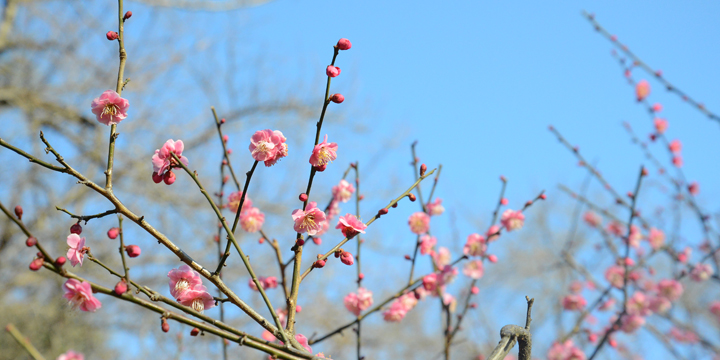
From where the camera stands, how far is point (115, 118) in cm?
133

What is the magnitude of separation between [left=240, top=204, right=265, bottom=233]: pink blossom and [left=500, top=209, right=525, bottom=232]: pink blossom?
124 centimetres

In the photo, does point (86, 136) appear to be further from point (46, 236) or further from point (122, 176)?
point (46, 236)

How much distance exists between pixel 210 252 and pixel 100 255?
1338mm

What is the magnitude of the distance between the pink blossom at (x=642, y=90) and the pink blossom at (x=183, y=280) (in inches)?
168

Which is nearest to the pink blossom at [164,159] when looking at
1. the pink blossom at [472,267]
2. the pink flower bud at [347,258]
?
the pink flower bud at [347,258]

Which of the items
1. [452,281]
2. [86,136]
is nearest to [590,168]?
[452,281]

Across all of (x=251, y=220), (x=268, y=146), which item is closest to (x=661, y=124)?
(x=251, y=220)

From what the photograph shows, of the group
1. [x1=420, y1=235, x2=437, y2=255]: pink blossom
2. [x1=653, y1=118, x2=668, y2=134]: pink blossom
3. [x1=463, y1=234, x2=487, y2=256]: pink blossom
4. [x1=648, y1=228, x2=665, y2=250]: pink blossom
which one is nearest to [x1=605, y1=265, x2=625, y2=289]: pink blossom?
[x1=648, y1=228, x2=665, y2=250]: pink blossom

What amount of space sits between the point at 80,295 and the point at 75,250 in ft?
0.49

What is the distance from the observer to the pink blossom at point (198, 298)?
121cm

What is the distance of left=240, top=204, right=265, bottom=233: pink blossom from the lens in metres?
2.02

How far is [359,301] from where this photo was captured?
7.35ft

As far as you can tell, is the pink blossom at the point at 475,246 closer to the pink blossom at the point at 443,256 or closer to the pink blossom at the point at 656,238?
the pink blossom at the point at 443,256

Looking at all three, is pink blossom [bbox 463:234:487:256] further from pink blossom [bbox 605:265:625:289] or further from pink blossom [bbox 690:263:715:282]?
pink blossom [bbox 690:263:715:282]
